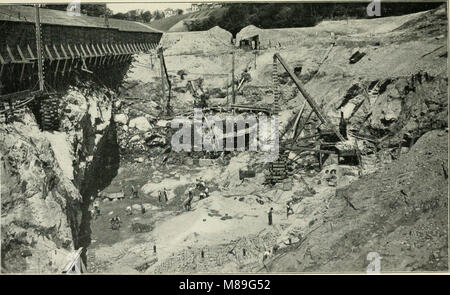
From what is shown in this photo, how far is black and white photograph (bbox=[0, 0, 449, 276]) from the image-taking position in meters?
12.7

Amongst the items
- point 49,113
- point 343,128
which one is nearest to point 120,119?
point 49,113

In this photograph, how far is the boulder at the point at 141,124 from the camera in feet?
69.3

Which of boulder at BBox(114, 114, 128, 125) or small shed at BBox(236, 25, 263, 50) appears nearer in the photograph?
boulder at BBox(114, 114, 128, 125)

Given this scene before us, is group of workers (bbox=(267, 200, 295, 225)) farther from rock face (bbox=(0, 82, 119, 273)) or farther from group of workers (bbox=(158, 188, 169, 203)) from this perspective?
rock face (bbox=(0, 82, 119, 273))

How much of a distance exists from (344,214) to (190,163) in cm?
802

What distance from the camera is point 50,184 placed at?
14273 mm

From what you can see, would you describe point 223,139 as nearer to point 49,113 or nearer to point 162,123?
point 162,123

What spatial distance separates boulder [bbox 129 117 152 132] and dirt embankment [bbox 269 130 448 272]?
1040cm

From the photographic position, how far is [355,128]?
1873 cm

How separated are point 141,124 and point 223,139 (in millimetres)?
4194

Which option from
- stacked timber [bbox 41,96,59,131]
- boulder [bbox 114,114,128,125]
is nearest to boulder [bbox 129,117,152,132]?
boulder [bbox 114,114,128,125]

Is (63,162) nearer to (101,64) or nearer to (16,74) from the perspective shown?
(16,74)

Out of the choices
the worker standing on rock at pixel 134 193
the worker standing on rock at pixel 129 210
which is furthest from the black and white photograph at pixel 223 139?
the worker standing on rock at pixel 129 210

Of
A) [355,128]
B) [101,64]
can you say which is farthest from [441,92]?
[101,64]
